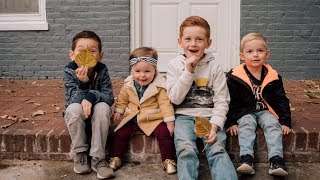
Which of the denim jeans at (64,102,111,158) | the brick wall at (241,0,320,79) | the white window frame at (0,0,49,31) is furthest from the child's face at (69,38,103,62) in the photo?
the brick wall at (241,0,320,79)

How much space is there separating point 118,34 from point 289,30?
8.48ft

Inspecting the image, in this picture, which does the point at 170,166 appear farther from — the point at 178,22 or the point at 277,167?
the point at 178,22

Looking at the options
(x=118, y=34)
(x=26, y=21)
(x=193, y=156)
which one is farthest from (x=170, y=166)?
(x=26, y=21)

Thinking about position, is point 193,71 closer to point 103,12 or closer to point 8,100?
point 8,100

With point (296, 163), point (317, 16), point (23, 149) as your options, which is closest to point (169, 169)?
point (296, 163)

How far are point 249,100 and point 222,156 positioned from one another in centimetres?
59

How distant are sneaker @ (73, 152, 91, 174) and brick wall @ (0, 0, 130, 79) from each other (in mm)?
3145

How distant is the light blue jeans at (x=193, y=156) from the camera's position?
2535 millimetres

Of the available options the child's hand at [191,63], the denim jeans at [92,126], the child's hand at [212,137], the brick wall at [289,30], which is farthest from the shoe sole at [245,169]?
the brick wall at [289,30]

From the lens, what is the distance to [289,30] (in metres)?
5.79

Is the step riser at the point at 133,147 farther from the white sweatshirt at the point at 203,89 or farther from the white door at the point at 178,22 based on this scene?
the white door at the point at 178,22

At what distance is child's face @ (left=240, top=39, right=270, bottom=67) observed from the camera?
9.72ft

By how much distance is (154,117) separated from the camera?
115 inches

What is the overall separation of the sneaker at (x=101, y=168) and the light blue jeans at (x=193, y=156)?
509 millimetres
